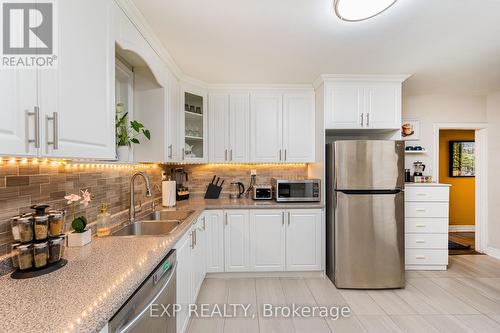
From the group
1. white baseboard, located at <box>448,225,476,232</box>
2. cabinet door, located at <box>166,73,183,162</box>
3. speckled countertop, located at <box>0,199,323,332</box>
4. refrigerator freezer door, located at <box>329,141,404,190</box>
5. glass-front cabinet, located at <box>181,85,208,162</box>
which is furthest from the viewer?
white baseboard, located at <box>448,225,476,232</box>

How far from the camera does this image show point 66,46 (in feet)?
3.17

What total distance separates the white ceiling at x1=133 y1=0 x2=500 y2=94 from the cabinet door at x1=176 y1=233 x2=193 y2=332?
165 cm

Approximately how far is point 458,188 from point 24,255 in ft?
21.8

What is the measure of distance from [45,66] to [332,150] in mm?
2473

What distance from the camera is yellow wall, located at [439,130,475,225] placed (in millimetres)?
4934

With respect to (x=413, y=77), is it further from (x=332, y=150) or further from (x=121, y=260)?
(x=121, y=260)

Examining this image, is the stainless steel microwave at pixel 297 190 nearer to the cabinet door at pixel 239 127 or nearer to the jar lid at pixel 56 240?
the cabinet door at pixel 239 127

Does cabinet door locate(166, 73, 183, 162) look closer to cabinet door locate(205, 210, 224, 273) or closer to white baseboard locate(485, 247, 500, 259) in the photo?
cabinet door locate(205, 210, 224, 273)

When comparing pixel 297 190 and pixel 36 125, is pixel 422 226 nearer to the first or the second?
pixel 297 190

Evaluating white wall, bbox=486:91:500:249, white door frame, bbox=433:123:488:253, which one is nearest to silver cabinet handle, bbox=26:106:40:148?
white door frame, bbox=433:123:488:253

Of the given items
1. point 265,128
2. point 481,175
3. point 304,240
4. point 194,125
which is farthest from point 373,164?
point 481,175

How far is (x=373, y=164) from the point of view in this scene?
256 centimetres

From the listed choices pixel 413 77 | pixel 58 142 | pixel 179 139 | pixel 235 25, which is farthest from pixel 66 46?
pixel 413 77

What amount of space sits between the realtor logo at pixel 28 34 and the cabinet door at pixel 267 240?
2.30m
